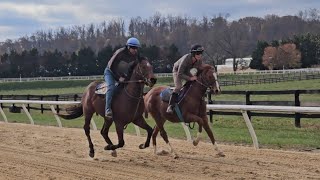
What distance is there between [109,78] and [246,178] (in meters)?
3.83

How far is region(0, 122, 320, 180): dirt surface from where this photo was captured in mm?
8062

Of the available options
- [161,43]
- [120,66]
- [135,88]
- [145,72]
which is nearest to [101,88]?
[120,66]

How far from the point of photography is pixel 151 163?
9.41 metres

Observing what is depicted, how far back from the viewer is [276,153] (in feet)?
32.5

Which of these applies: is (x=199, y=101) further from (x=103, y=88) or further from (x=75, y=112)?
(x=75, y=112)

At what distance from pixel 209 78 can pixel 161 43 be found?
472ft

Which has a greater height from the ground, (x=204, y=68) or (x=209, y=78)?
(x=204, y=68)

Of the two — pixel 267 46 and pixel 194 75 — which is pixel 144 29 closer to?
pixel 267 46

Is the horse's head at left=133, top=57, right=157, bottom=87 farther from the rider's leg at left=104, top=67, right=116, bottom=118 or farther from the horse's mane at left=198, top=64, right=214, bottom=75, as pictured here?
the horse's mane at left=198, top=64, right=214, bottom=75

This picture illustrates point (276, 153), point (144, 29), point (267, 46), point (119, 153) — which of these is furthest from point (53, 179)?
point (144, 29)

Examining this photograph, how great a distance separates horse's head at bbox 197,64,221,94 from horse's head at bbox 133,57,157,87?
3.41 ft

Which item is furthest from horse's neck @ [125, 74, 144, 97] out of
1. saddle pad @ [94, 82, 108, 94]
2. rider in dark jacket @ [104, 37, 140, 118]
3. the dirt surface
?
the dirt surface

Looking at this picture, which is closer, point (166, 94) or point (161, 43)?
point (166, 94)

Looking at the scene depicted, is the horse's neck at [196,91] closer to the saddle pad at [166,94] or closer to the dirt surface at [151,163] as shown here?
the saddle pad at [166,94]
